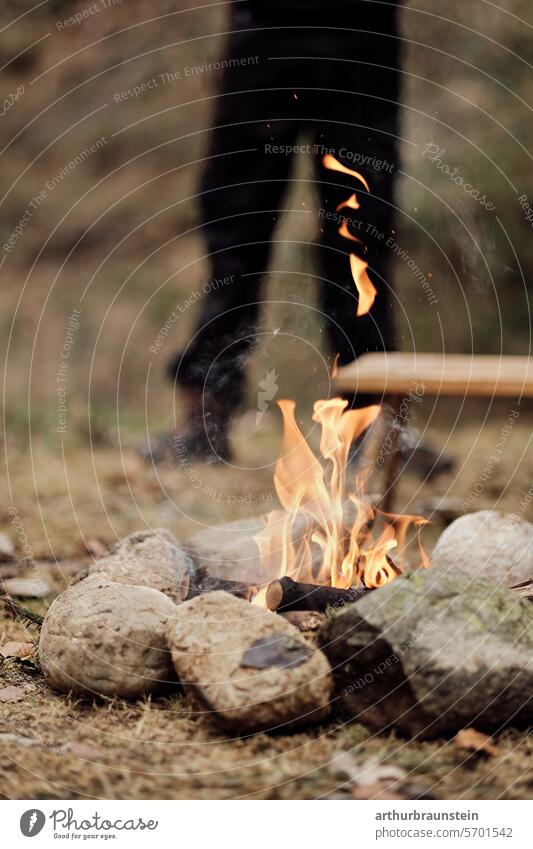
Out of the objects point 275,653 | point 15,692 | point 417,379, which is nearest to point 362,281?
point 417,379

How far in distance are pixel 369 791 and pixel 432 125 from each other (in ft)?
21.6

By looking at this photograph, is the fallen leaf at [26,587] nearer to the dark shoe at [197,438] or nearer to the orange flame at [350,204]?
the dark shoe at [197,438]

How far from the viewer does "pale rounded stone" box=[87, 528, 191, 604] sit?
3326 millimetres

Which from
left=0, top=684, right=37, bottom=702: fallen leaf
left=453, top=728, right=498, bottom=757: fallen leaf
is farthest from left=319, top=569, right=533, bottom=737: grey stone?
left=0, top=684, right=37, bottom=702: fallen leaf

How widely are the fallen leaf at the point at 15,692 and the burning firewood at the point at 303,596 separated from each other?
35.1 inches

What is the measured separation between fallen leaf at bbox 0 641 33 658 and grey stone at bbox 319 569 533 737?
1.21m

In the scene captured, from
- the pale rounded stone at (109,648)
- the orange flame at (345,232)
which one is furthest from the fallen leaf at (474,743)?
the orange flame at (345,232)

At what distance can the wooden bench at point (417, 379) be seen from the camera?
397cm

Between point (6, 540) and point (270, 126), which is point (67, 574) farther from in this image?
point (270, 126)

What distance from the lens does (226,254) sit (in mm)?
4699

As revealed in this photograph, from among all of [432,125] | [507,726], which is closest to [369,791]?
[507,726]

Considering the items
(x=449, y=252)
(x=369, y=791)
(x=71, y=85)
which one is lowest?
(x=369, y=791)

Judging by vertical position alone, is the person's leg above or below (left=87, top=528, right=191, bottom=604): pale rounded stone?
above

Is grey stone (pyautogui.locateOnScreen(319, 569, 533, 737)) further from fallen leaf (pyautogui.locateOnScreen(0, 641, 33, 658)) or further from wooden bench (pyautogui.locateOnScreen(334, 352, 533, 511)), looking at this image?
wooden bench (pyautogui.locateOnScreen(334, 352, 533, 511))
